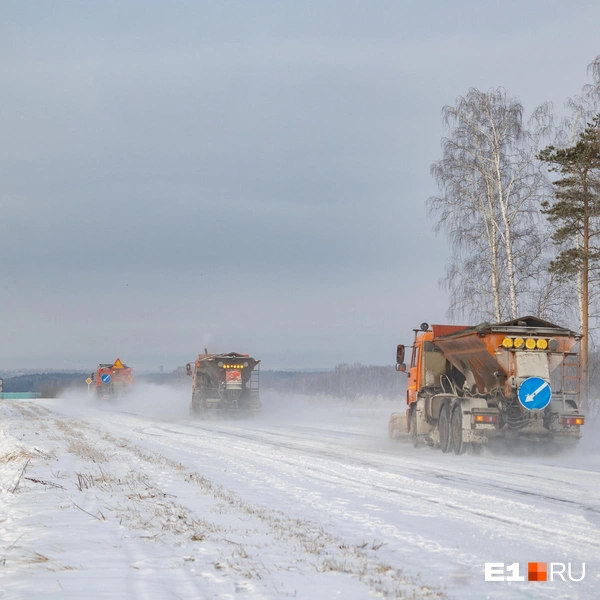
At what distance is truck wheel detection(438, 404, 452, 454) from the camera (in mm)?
Answer: 17172

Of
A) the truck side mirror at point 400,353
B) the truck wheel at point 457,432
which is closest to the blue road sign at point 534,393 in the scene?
the truck wheel at point 457,432

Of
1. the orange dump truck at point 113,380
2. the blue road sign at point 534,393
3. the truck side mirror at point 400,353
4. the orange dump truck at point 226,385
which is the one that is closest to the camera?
the blue road sign at point 534,393

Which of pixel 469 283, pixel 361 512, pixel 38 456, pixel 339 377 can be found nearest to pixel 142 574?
pixel 361 512

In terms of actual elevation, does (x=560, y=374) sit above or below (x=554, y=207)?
below

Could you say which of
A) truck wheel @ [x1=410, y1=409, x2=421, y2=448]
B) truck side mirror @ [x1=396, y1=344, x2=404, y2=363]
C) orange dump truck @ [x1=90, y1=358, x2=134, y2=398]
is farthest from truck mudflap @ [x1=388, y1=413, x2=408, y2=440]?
orange dump truck @ [x1=90, y1=358, x2=134, y2=398]

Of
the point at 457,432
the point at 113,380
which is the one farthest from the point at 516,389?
the point at 113,380

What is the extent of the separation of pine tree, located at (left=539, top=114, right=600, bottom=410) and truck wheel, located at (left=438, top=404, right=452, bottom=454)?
753cm

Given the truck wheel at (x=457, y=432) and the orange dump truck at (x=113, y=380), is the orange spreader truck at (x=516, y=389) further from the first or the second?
the orange dump truck at (x=113, y=380)

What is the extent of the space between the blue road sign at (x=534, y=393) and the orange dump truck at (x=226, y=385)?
18312 millimetres

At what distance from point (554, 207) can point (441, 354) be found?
27.4 feet

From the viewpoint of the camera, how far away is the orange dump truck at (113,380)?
176 ft

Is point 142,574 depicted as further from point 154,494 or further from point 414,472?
point 414,472

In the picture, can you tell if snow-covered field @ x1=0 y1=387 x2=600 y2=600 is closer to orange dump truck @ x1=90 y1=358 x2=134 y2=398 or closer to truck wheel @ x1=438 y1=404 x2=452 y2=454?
truck wheel @ x1=438 y1=404 x2=452 y2=454

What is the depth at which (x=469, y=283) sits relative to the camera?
28.0 metres
